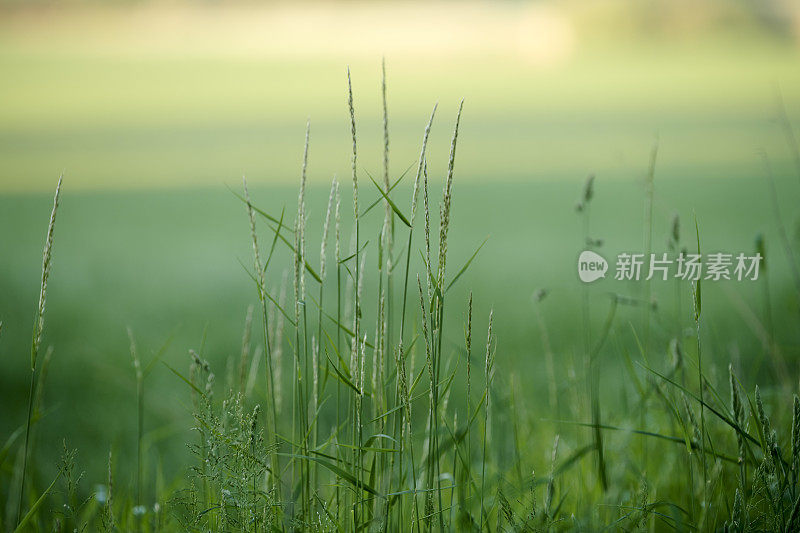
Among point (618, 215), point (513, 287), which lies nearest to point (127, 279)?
point (513, 287)

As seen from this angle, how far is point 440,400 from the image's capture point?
3.60ft

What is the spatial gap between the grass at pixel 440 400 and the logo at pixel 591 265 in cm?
11

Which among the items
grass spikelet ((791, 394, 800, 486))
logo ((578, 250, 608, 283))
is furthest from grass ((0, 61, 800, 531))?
logo ((578, 250, 608, 283))

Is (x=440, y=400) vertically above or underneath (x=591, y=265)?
underneath

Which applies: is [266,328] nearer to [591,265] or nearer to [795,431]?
[795,431]

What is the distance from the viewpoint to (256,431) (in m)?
0.97

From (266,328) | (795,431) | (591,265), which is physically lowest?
(795,431)

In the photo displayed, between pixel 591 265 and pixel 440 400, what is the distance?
0.63 m

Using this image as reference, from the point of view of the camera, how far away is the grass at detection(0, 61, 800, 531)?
928mm

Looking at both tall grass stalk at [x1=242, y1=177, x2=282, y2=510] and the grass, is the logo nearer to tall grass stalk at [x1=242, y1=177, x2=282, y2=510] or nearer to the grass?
the grass

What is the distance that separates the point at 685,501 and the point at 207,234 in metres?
5.37

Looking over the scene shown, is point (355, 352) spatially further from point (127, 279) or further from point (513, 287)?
→ point (127, 279)

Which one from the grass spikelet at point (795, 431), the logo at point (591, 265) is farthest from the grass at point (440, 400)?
the logo at point (591, 265)

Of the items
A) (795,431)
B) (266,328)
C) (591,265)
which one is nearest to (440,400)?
(266,328)
